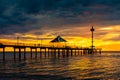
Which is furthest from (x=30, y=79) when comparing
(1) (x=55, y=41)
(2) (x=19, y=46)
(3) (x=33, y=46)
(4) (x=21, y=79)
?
(1) (x=55, y=41)

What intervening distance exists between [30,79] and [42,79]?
1507 millimetres

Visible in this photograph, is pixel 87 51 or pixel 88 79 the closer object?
pixel 88 79

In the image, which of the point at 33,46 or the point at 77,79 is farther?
the point at 33,46

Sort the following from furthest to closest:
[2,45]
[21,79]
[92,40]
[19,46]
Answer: [92,40], [19,46], [2,45], [21,79]

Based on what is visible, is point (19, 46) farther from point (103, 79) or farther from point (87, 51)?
point (87, 51)

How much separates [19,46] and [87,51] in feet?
312

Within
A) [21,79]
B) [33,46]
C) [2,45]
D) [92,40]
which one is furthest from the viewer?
[92,40]

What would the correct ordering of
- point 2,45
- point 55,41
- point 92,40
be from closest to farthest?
1. point 2,45
2. point 55,41
3. point 92,40

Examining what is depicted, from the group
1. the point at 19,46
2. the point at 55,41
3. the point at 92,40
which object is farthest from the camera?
the point at 92,40

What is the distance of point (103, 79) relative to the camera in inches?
1437

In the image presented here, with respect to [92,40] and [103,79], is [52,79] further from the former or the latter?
[92,40]

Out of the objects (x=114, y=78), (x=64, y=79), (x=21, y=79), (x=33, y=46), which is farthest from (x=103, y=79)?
(x=33, y=46)

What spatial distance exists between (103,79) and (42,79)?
7.68 meters

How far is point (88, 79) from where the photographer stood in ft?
119
